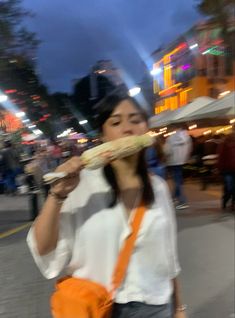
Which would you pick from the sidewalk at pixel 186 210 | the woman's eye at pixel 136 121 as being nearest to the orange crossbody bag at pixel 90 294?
the woman's eye at pixel 136 121

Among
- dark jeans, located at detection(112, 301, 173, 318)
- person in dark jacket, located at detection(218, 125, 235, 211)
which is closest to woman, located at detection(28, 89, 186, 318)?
dark jeans, located at detection(112, 301, 173, 318)

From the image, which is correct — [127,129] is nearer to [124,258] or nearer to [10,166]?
[124,258]

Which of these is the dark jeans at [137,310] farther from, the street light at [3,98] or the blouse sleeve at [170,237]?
the street light at [3,98]

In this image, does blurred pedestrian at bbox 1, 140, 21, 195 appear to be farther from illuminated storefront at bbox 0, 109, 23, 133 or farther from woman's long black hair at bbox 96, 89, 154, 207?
woman's long black hair at bbox 96, 89, 154, 207

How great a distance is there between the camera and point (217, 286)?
15.8 feet

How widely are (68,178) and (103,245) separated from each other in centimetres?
29

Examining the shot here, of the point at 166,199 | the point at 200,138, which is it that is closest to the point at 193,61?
the point at 200,138

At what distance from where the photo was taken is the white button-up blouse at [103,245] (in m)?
1.73

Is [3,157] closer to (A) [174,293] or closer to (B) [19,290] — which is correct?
(B) [19,290]

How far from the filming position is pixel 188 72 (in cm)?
2059

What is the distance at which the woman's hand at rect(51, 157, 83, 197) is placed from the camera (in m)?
1.64

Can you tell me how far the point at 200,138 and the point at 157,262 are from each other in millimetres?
16277

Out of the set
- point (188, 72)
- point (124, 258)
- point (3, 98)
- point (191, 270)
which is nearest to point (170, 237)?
point (124, 258)

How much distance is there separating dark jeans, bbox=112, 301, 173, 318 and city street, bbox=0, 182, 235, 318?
8.01 ft
